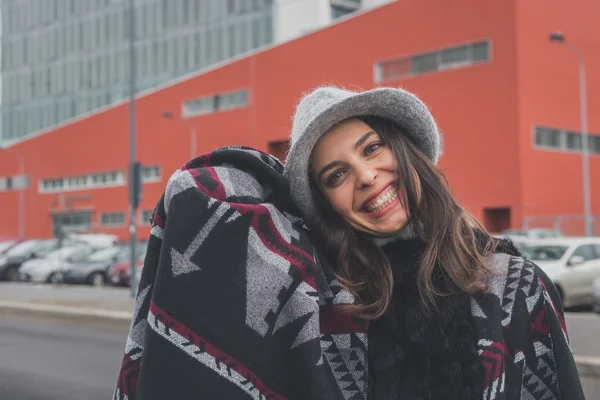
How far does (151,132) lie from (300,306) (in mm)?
40477

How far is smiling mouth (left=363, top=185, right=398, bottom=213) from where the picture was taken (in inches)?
63.6

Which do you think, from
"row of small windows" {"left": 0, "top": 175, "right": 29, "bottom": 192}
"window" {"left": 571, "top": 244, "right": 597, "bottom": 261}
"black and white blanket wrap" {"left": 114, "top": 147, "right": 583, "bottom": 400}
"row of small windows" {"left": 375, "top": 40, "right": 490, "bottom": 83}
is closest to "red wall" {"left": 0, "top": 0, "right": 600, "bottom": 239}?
"row of small windows" {"left": 375, "top": 40, "right": 490, "bottom": 83}

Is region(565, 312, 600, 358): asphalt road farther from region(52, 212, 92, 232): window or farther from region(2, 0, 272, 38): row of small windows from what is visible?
region(2, 0, 272, 38): row of small windows

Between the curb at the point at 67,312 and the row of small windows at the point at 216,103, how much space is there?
76.7 feet

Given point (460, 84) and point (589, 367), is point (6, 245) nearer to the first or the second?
point (460, 84)

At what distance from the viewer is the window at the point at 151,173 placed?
40.3 meters

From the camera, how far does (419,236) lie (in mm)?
1656

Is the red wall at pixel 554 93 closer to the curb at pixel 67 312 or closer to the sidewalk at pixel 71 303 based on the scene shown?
the sidewalk at pixel 71 303

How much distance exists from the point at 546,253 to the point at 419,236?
12.8 meters

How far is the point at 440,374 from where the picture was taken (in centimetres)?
150

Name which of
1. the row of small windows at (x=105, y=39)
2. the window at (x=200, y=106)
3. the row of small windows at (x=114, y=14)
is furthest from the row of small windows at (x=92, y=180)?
the row of small windows at (x=114, y=14)

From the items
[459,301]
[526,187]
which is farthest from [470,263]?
[526,187]

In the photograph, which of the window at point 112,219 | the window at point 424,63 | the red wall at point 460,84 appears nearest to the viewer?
the red wall at point 460,84

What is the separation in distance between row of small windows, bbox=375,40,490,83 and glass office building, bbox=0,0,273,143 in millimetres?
17453
